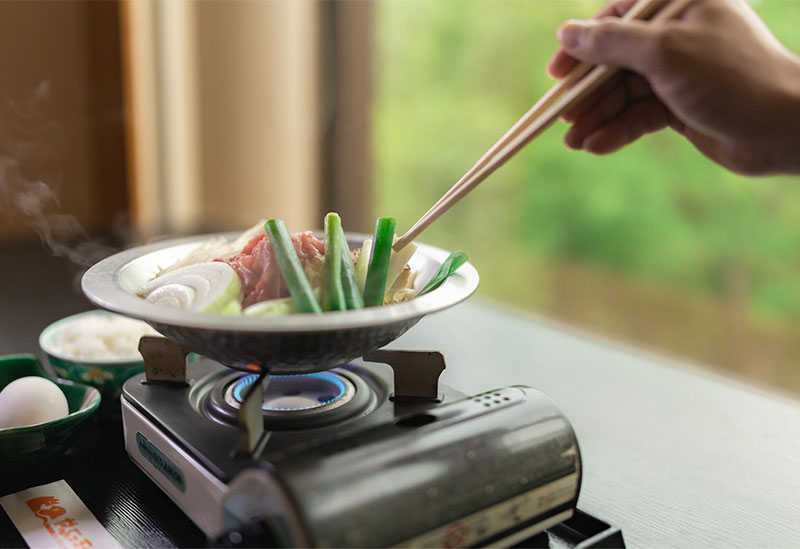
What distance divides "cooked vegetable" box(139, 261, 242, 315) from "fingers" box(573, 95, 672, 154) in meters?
0.65

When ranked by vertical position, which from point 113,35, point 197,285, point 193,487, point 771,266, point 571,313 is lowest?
point 571,313

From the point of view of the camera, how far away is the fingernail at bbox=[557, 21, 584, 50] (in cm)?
91

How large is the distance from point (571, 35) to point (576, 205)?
323 cm

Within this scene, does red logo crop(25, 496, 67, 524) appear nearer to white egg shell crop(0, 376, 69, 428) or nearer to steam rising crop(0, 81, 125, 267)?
white egg shell crop(0, 376, 69, 428)

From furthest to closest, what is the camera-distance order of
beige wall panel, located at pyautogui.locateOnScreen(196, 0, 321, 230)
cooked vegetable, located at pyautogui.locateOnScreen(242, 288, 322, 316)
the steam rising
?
1. beige wall panel, located at pyautogui.locateOnScreen(196, 0, 321, 230)
2. the steam rising
3. cooked vegetable, located at pyautogui.locateOnScreen(242, 288, 322, 316)

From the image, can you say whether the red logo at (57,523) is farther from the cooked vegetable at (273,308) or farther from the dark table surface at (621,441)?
the cooked vegetable at (273,308)

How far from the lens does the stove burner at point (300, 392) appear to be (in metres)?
1.03

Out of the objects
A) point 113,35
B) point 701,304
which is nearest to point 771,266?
point 701,304

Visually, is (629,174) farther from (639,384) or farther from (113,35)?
(113,35)

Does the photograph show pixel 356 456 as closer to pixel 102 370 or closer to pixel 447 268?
pixel 447 268

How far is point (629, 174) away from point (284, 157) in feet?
6.51

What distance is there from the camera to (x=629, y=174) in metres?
3.78

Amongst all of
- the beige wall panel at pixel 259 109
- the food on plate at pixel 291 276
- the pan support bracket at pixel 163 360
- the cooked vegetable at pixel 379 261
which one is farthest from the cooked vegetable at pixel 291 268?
the beige wall panel at pixel 259 109

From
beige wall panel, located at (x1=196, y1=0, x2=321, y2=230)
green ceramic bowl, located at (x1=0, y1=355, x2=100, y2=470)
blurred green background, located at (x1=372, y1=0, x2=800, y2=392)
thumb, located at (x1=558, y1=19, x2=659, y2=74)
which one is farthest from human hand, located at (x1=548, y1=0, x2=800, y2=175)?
beige wall panel, located at (x1=196, y1=0, x2=321, y2=230)
